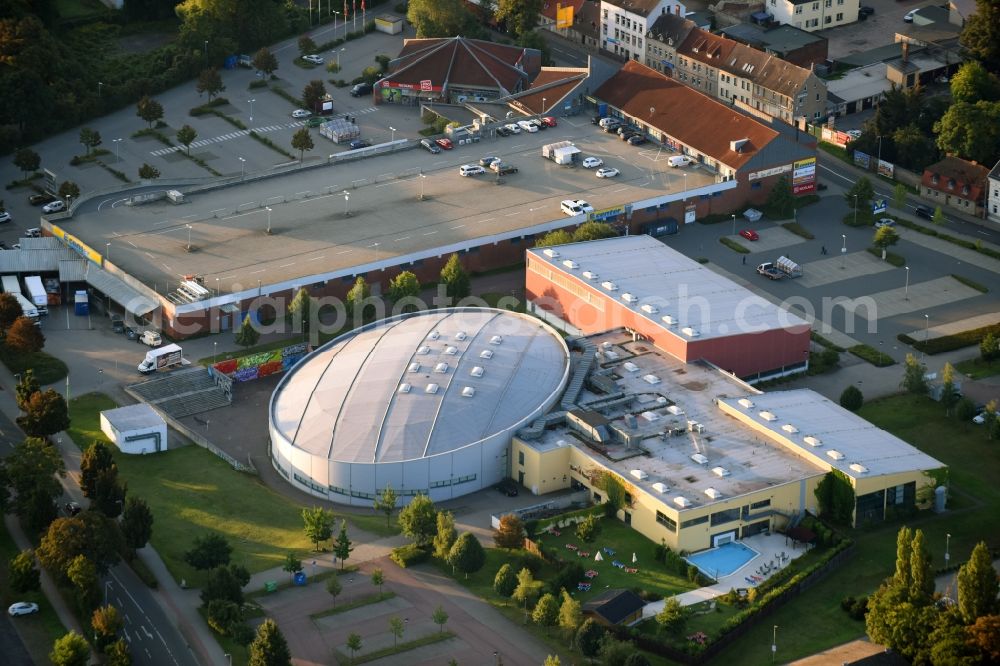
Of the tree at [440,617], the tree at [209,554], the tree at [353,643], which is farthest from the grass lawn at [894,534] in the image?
the tree at [209,554]

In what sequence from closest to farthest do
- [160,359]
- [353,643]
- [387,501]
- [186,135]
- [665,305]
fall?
[353,643] < [387,501] < [160,359] < [665,305] < [186,135]

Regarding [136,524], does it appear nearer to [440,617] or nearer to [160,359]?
[440,617]

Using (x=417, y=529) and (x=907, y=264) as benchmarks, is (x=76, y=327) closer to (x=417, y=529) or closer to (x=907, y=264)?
(x=417, y=529)

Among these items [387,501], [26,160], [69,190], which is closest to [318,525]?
[387,501]

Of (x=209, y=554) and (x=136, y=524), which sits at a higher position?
(x=136, y=524)

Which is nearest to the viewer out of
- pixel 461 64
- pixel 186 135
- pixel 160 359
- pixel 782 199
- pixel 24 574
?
pixel 24 574

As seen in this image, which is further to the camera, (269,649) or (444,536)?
(444,536)

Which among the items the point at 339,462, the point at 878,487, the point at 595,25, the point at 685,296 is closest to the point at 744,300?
the point at 685,296

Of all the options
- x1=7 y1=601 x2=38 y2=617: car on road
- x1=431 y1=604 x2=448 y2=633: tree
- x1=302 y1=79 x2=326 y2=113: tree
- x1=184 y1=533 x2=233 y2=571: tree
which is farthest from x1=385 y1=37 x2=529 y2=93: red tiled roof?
x1=7 y1=601 x2=38 y2=617: car on road
